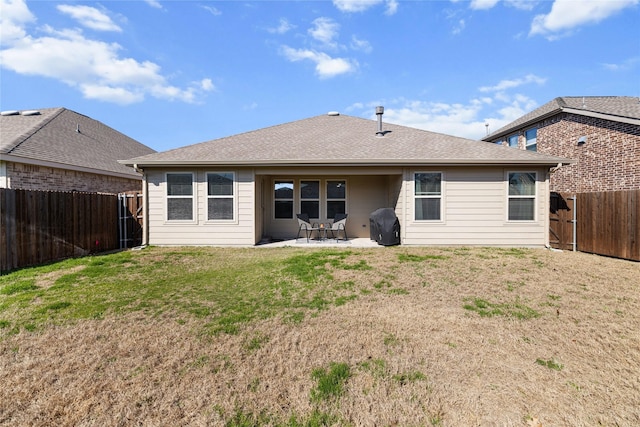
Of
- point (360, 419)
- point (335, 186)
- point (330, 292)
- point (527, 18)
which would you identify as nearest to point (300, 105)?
point (335, 186)

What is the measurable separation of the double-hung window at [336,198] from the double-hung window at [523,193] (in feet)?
17.9

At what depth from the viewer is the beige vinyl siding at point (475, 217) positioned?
9.18 meters

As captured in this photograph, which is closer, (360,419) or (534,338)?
(360,419)

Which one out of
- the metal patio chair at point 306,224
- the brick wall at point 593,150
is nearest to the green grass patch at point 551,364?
the metal patio chair at point 306,224

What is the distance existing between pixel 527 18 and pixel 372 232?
8.81m

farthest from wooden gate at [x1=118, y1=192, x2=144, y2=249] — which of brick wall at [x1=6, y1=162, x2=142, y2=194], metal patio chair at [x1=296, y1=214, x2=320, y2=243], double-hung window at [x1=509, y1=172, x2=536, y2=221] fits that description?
double-hung window at [x1=509, y1=172, x2=536, y2=221]

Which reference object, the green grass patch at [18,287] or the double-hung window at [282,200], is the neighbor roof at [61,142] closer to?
the green grass patch at [18,287]

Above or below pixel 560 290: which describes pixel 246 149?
above

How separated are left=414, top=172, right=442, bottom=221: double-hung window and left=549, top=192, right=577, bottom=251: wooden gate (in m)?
3.66

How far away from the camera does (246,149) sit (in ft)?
32.4

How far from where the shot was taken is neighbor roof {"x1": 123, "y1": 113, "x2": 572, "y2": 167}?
352 inches

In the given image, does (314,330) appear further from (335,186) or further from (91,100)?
(91,100)

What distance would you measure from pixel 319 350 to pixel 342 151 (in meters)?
7.60

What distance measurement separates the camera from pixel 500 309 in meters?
4.14
